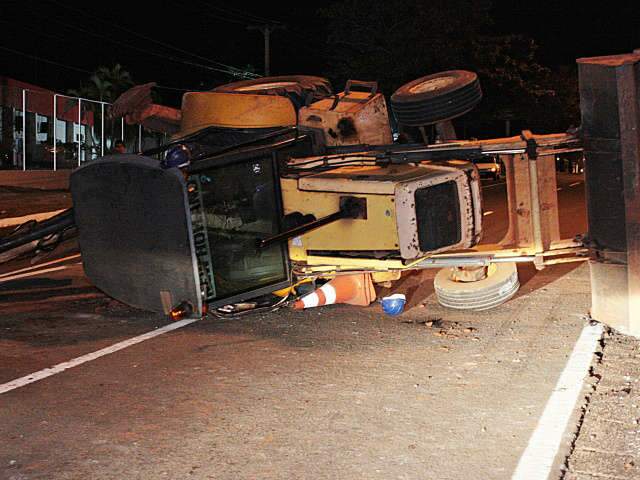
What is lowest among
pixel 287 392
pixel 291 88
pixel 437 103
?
pixel 287 392

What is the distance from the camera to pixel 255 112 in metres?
8.38

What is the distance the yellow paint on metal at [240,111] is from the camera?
8367 millimetres

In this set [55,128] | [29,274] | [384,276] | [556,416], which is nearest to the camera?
[556,416]

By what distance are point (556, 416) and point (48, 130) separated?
71.8ft

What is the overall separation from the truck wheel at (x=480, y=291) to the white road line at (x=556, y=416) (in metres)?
1.10

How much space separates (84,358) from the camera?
661 centimetres

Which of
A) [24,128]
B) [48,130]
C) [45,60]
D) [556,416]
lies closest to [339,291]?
[556,416]

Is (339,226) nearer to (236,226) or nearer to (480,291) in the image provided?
Answer: (236,226)

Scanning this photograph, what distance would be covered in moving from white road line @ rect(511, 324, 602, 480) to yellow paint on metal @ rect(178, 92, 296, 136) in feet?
11.4

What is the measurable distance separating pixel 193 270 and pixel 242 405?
75.7 inches

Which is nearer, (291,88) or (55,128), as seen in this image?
(291,88)

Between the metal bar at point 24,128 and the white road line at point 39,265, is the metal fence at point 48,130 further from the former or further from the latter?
the white road line at point 39,265

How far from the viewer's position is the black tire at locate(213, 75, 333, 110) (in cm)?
904

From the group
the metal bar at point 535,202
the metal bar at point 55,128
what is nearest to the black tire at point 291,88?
the metal bar at point 535,202
